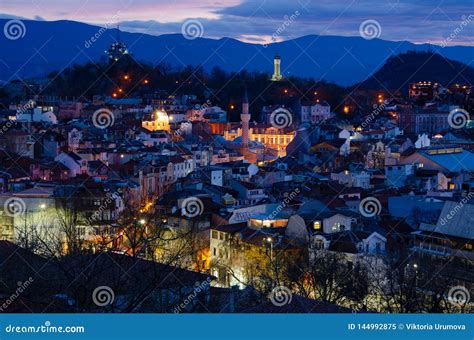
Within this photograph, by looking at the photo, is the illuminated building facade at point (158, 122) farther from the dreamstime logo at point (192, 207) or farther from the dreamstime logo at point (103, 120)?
the dreamstime logo at point (192, 207)

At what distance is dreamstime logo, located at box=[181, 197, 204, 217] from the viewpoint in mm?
6882

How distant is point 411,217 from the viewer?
6.66 metres

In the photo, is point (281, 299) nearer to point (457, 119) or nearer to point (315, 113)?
point (457, 119)

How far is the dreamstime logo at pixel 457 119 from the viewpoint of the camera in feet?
48.0

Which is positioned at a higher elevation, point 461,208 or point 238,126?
point 238,126

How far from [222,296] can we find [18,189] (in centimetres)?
435

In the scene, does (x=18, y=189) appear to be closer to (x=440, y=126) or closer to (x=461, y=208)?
(x=461, y=208)

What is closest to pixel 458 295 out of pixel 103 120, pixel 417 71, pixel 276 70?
pixel 103 120

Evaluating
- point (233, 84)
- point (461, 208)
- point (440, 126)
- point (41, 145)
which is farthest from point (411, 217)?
point (233, 84)
